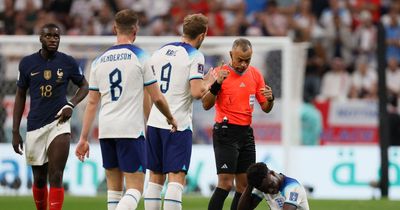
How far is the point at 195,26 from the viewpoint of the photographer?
1105cm

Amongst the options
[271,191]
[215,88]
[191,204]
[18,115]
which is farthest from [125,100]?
[191,204]

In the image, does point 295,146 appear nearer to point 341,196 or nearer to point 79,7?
point 341,196

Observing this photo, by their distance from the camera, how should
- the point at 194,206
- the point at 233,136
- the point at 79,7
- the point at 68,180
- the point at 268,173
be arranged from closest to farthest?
the point at 268,173 → the point at 233,136 → the point at 194,206 → the point at 68,180 → the point at 79,7

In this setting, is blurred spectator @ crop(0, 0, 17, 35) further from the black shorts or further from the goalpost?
the black shorts

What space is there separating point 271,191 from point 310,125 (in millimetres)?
9973

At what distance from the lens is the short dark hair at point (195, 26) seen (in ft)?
36.2

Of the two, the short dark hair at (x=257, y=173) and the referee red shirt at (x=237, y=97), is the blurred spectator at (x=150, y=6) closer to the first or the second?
the referee red shirt at (x=237, y=97)

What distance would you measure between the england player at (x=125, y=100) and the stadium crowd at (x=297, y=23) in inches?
471

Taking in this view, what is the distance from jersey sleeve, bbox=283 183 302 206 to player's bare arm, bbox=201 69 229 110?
1181mm

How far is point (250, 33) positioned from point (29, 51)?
5.38 metres

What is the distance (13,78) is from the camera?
19.1 metres

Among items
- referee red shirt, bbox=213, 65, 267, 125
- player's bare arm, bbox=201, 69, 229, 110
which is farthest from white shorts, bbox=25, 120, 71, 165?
referee red shirt, bbox=213, 65, 267, 125

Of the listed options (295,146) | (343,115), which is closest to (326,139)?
(343,115)

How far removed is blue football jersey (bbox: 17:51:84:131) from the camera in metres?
12.0
